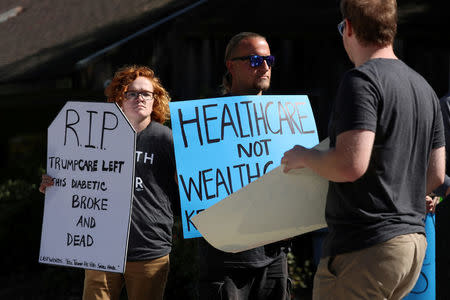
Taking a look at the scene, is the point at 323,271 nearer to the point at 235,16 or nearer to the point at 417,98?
the point at 417,98

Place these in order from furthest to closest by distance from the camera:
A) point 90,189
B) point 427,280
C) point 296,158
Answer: point 427,280 < point 90,189 < point 296,158

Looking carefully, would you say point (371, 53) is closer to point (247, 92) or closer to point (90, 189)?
point (247, 92)

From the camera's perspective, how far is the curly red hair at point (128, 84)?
3.54 metres

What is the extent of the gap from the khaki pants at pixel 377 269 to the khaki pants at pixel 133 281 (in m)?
1.19

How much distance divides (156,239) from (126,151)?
507 millimetres

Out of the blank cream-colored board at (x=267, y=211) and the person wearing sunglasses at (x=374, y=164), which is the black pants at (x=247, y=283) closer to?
the blank cream-colored board at (x=267, y=211)

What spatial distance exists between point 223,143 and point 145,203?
51 cm

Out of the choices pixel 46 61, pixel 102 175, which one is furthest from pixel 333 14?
pixel 102 175

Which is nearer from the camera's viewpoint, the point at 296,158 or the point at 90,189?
the point at 296,158

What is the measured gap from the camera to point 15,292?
21.8ft

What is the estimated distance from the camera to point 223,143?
132 inches

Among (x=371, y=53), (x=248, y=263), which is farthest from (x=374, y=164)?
(x=248, y=263)

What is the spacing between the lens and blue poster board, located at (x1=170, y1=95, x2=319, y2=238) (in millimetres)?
3283

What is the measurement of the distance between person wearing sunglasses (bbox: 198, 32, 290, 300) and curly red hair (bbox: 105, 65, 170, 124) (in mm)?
392
